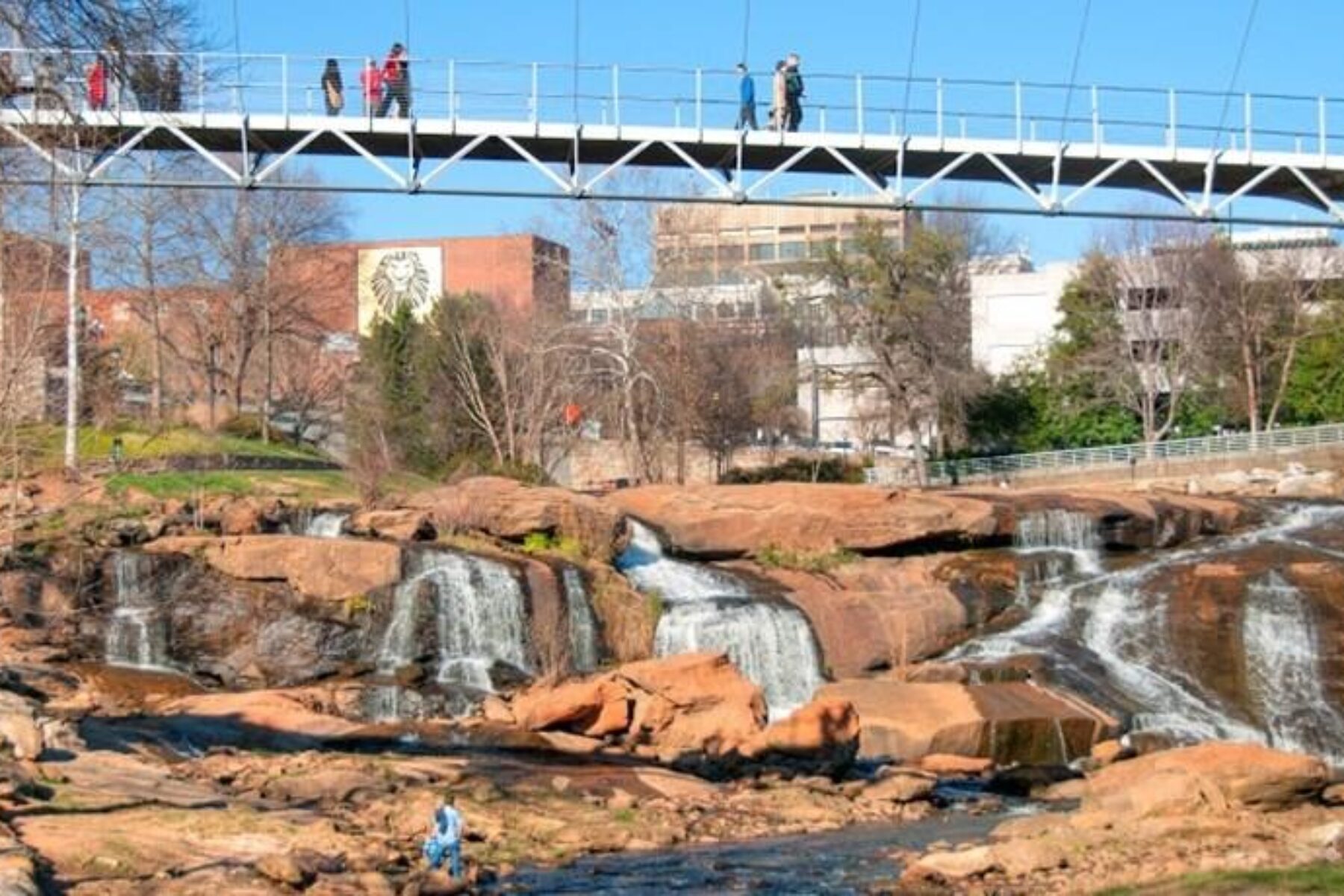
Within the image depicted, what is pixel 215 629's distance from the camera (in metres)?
38.5

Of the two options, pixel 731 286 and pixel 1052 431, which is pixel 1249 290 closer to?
pixel 1052 431

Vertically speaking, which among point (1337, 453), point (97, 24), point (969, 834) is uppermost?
point (97, 24)

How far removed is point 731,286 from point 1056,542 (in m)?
42.0

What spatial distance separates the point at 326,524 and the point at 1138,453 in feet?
107

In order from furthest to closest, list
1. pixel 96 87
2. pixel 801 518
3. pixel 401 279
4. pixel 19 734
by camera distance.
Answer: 1. pixel 401 279
2. pixel 801 518
3. pixel 96 87
4. pixel 19 734

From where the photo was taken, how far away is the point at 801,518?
4569cm

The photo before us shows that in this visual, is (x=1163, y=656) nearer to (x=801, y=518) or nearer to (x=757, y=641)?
(x=757, y=641)

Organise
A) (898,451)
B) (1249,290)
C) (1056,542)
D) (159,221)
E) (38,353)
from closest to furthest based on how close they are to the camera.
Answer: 1. (1056,542)
2. (38,353)
3. (159,221)
4. (1249,290)
5. (898,451)

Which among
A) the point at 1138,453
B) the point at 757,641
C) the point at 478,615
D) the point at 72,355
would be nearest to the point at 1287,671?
the point at 757,641

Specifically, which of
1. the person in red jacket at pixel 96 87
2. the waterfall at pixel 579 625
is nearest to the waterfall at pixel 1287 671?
the waterfall at pixel 579 625

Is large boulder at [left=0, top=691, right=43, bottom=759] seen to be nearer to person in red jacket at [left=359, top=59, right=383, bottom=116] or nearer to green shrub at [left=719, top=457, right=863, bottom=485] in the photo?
person in red jacket at [left=359, top=59, right=383, bottom=116]

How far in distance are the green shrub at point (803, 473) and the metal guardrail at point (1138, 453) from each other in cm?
125

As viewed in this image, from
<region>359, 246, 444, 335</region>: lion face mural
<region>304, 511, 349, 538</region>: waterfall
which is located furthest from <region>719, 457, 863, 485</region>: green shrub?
<region>359, 246, 444, 335</region>: lion face mural

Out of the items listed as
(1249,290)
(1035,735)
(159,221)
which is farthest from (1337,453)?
(159,221)
